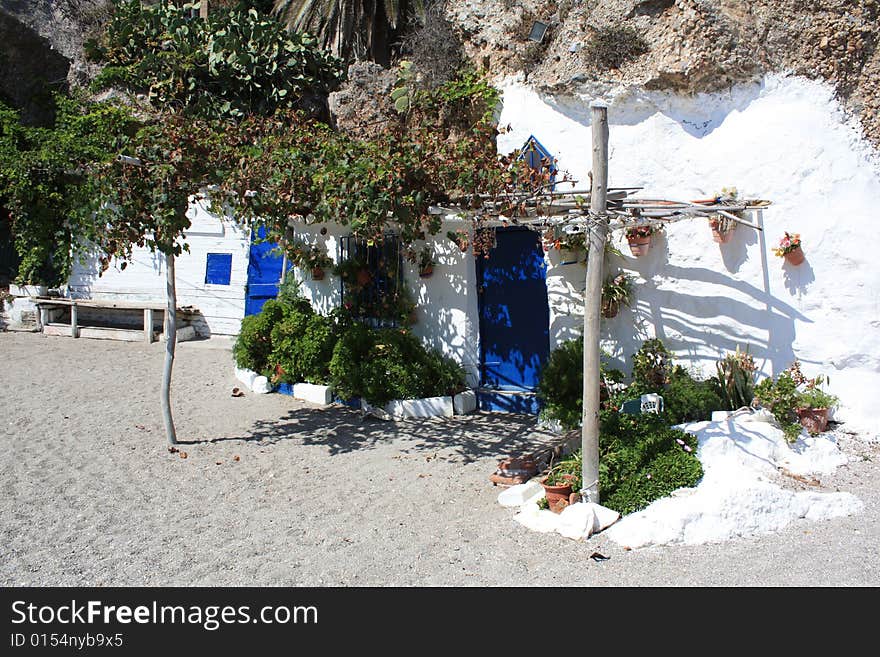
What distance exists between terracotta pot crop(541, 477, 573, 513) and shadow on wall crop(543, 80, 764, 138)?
4.23 meters

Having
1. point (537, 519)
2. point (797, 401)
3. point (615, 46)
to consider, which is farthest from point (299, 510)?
point (615, 46)

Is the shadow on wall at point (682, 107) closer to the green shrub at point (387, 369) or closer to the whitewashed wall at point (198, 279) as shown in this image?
the green shrub at point (387, 369)

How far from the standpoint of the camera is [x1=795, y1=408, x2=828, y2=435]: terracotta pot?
22.1 feet

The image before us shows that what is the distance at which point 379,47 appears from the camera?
1370 centimetres

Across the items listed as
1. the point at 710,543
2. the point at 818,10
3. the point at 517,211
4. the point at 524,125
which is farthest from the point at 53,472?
the point at 818,10

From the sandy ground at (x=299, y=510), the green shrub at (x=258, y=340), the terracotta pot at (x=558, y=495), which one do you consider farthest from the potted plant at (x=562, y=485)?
the green shrub at (x=258, y=340)

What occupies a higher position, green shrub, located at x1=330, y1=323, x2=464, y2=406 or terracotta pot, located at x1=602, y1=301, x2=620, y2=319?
terracotta pot, located at x1=602, y1=301, x2=620, y2=319

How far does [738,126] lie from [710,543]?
4.46m

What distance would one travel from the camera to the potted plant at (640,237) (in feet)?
24.5

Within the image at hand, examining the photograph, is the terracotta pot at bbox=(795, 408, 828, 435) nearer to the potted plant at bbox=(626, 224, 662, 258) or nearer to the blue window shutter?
the potted plant at bbox=(626, 224, 662, 258)

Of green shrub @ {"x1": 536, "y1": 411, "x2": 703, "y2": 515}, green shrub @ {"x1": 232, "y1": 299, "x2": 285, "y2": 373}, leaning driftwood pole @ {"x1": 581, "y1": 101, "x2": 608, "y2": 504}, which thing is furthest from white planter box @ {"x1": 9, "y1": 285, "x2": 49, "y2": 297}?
leaning driftwood pole @ {"x1": 581, "y1": 101, "x2": 608, "y2": 504}

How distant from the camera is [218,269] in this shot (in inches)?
521

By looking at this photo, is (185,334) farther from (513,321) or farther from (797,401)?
(797,401)

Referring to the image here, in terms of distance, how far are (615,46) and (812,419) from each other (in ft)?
14.9
